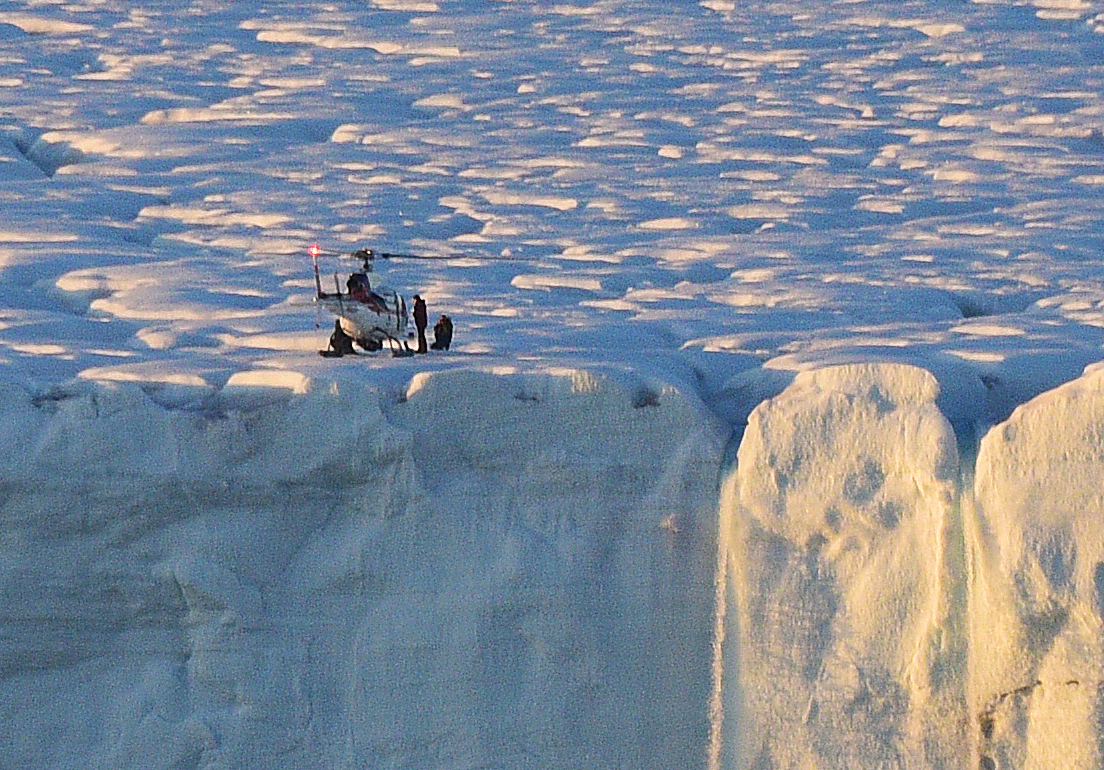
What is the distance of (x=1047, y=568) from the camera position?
6.41m

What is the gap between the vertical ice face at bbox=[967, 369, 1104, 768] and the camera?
6.40 m

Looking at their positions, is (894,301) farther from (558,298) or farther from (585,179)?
(585,179)

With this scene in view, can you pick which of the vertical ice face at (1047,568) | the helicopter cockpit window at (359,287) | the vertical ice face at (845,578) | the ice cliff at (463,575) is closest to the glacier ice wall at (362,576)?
the ice cliff at (463,575)

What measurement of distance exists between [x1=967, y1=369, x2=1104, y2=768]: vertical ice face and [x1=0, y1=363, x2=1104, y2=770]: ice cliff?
0.25 metres

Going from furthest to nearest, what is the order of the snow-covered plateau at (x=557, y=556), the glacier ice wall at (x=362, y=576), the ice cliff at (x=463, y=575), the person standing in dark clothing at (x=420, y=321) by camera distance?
1. the person standing in dark clothing at (x=420, y=321)
2. the glacier ice wall at (x=362, y=576)
3. the ice cliff at (x=463, y=575)
4. the snow-covered plateau at (x=557, y=556)

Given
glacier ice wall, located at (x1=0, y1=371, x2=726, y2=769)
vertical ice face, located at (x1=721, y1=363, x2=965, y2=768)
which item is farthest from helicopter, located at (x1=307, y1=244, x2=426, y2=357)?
vertical ice face, located at (x1=721, y1=363, x2=965, y2=768)

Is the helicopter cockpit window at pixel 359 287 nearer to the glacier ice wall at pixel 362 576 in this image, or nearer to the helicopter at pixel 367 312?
the helicopter at pixel 367 312

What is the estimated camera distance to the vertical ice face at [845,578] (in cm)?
657

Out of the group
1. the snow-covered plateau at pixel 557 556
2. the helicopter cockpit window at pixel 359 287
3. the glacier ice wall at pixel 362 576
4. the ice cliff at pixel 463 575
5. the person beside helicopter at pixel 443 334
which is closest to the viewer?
the snow-covered plateau at pixel 557 556

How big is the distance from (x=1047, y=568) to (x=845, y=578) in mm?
665

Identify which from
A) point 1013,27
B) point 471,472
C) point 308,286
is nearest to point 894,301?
point 308,286

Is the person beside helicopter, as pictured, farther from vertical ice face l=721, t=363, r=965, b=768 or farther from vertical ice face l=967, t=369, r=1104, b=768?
vertical ice face l=967, t=369, r=1104, b=768

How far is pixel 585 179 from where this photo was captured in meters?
12.7

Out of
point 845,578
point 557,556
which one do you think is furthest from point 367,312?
point 845,578
